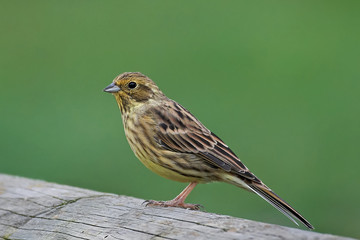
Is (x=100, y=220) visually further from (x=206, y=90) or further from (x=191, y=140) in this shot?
(x=206, y=90)

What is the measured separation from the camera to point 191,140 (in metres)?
5.59

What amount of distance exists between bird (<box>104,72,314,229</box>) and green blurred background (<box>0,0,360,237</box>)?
2.33m

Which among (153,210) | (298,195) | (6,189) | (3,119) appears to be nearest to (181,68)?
(3,119)

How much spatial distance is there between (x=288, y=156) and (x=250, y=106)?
56.9 inches

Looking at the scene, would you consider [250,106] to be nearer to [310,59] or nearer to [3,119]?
[310,59]

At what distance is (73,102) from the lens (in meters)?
10.8

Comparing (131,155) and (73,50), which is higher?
(73,50)

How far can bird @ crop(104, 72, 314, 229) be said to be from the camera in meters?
5.34

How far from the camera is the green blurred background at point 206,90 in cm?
849

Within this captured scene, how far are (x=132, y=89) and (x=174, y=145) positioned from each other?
58 centimetres

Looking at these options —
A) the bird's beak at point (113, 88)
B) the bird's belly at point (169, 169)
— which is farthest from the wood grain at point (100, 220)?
the bird's beak at point (113, 88)

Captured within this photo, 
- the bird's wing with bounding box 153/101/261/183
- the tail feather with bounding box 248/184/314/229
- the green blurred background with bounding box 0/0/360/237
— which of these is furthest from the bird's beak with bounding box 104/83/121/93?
the green blurred background with bounding box 0/0/360/237

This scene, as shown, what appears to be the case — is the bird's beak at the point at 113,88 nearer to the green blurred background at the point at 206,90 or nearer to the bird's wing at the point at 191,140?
the bird's wing at the point at 191,140

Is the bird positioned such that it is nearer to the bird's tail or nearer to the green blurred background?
the bird's tail
